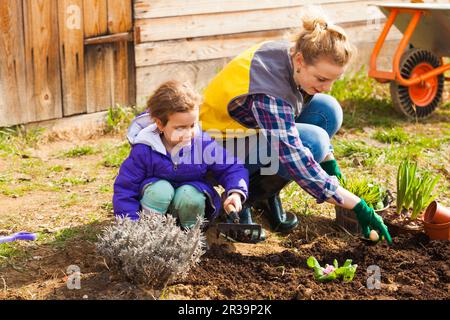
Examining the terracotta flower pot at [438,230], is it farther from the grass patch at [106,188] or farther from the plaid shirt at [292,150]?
the grass patch at [106,188]

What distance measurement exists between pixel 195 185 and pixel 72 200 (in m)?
1.09

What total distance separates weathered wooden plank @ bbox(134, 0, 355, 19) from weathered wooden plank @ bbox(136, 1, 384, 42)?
3 centimetres

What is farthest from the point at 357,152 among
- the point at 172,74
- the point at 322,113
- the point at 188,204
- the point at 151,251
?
the point at 151,251

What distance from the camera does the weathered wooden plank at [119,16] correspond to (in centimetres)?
566

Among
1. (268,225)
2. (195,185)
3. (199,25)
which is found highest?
(199,25)

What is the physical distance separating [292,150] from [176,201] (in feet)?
2.02

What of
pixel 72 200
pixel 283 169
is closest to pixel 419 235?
pixel 283 169

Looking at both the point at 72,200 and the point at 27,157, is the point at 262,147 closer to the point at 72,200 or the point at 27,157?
the point at 72,200

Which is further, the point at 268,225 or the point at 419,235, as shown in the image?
the point at 268,225

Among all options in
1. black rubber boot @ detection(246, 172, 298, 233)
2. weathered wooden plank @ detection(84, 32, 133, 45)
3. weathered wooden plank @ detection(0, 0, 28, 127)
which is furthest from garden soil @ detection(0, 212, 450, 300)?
weathered wooden plank @ detection(84, 32, 133, 45)

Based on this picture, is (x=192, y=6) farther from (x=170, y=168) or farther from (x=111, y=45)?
(x=170, y=168)

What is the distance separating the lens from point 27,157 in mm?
5258

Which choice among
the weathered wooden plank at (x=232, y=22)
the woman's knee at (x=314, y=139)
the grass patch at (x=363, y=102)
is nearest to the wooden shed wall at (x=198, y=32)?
the weathered wooden plank at (x=232, y=22)

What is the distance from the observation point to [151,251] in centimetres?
312
